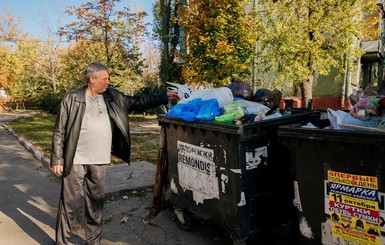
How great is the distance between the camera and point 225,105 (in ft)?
11.9

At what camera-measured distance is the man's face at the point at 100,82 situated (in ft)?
11.4

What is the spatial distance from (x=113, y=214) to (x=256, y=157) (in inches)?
94.0

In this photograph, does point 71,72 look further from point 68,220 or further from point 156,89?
point 68,220

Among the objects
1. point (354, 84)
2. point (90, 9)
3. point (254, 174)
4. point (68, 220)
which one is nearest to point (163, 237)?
point (68, 220)

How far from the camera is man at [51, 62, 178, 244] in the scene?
11.2 feet

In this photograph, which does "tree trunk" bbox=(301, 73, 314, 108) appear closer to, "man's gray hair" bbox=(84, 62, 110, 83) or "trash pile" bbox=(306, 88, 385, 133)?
"trash pile" bbox=(306, 88, 385, 133)

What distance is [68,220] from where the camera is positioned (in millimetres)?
3514

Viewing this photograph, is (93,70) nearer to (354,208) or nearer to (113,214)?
(113,214)

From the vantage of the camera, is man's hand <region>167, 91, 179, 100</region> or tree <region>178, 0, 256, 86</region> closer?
man's hand <region>167, 91, 179, 100</region>

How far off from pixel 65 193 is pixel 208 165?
152cm

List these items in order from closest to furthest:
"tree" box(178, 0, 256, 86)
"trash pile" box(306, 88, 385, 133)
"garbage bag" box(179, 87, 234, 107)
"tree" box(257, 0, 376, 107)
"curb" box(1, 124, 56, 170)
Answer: "trash pile" box(306, 88, 385, 133)
"garbage bag" box(179, 87, 234, 107)
"curb" box(1, 124, 56, 170)
"tree" box(257, 0, 376, 107)
"tree" box(178, 0, 256, 86)

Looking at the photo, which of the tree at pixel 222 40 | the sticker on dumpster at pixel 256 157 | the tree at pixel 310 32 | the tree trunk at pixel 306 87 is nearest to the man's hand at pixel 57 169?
the sticker on dumpster at pixel 256 157

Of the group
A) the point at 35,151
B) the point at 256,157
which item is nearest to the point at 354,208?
the point at 256,157

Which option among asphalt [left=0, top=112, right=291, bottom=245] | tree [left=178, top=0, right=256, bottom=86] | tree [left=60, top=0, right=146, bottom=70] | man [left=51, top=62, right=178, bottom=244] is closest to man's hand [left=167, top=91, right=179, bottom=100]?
man [left=51, top=62, right=178, bottom=244]
